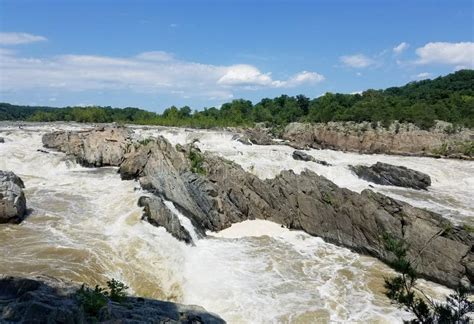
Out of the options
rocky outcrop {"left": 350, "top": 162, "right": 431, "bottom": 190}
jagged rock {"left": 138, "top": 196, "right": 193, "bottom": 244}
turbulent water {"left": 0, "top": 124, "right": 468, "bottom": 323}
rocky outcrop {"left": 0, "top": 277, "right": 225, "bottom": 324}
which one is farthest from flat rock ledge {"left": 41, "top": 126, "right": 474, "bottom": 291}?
rocky outcrop {"left": 350, "top": 162, "right": 431, "bottom": 190}

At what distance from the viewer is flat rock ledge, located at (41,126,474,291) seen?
19797 mm

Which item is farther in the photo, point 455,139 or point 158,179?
point 455,139

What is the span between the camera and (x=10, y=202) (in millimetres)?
19000

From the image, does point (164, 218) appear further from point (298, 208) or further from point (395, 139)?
point (395, 139)

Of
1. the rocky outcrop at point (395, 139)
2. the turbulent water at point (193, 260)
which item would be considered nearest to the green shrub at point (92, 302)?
the turbulent water at point (193, 260)

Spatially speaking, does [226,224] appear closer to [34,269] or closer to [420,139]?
[34,269]

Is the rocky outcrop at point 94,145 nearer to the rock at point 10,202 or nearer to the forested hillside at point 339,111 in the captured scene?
the rock at point 10,202

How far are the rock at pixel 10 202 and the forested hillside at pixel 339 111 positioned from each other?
199 ft

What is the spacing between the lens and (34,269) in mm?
14508

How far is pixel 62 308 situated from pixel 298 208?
18.7 m

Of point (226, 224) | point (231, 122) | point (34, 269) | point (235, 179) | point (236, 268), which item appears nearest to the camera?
point (34, 269)

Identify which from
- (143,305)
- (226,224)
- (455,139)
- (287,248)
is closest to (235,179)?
(226,224)

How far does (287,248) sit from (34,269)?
12.2 meters

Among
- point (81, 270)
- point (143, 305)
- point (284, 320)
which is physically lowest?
point (284, 320)
